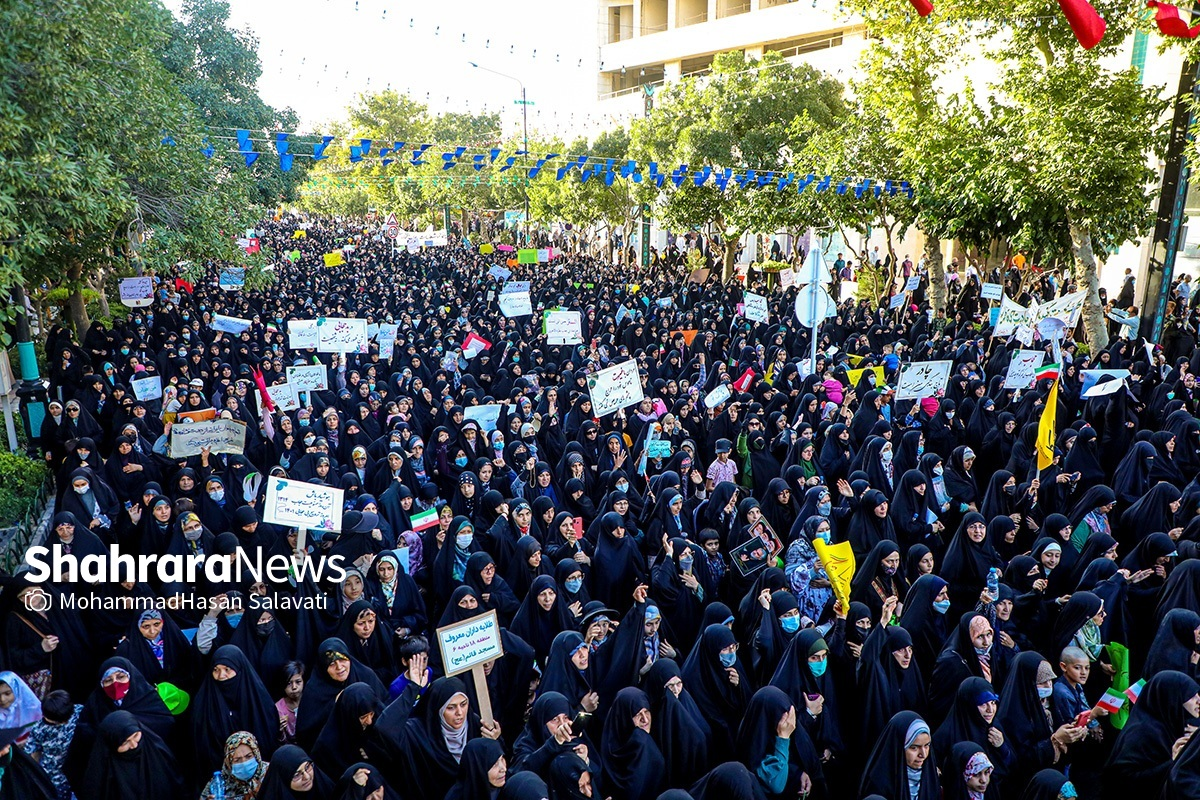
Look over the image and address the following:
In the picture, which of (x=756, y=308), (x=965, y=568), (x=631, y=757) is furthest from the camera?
(x=756, y=308)

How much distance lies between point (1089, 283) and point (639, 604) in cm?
1105

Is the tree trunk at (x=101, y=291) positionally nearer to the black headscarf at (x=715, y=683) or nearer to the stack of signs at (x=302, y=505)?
the stack of signs at (x=302, y=505)

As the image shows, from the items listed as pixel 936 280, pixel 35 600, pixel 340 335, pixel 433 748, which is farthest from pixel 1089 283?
pixel 35 600

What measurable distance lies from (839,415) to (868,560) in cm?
354

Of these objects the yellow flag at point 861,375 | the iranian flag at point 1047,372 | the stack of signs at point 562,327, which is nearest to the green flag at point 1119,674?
the iranian flag at point 1047,372

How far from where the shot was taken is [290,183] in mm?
21781

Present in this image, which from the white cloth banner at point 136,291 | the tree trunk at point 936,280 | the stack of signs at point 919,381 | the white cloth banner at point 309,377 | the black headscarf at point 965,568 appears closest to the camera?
the black headscarf at point 965,568

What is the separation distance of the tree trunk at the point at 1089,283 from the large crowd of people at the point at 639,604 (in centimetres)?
211

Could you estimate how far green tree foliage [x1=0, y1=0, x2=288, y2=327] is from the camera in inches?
268

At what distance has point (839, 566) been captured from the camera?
574 centimetres

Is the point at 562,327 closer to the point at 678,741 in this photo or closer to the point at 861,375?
the point at 861,375

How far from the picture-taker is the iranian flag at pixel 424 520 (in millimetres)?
6566

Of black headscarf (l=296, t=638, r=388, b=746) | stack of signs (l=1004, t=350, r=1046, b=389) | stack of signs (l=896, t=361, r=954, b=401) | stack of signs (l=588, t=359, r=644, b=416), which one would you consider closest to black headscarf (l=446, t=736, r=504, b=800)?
black headscarf (l=296, t=638, r=388, b=746)

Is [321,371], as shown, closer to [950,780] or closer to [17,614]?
[17,614]
